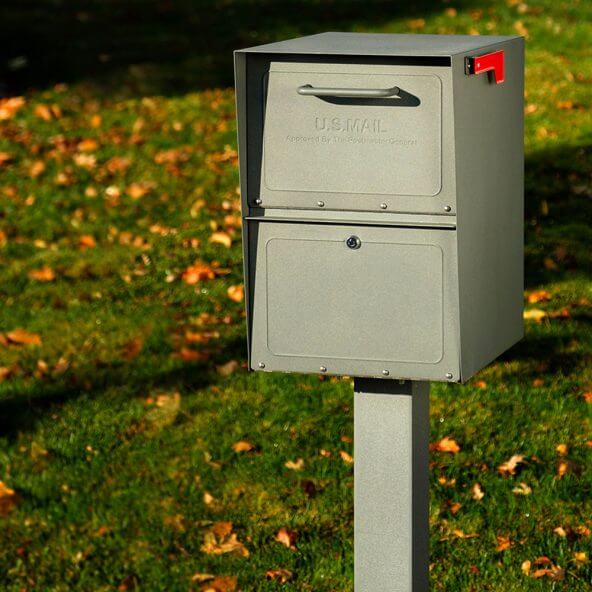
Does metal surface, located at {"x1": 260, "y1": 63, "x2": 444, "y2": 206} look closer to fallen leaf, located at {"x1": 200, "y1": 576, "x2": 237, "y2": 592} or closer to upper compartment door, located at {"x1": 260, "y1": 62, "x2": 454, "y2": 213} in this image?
upper compartment door, located at {"x1": 260, "y1": 62, "x2": 454, "y2": 213}

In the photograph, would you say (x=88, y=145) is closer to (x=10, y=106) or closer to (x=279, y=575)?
(x=10, y=106)

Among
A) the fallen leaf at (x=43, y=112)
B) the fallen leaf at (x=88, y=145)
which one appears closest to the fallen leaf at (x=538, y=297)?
the fallen leaf at (x=88, y=145)

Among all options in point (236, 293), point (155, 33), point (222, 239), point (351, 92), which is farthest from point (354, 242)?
point (155, 33)

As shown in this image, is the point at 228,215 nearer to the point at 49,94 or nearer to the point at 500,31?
the point at 49,94

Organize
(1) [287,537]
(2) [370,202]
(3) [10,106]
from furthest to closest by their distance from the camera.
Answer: (3) [10,106] < (1) [287,537] < (2) [370,202]

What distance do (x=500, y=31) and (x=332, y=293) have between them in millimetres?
8866

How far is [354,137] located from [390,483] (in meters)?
0.90

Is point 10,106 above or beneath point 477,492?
above

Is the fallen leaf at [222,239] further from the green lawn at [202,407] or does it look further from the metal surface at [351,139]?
the metal surface at [351,139]

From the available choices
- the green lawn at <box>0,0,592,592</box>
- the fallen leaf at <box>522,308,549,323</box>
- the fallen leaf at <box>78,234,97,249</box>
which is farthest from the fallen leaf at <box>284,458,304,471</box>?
the fallen leaf at <box>78,234,97,249</box>

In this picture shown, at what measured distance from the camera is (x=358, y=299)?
3236 millimetres

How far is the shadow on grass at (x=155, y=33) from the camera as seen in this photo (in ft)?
35.9

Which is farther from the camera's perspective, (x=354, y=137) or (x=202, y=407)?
(x=202, y=407)

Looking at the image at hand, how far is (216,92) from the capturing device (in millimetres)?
10320
